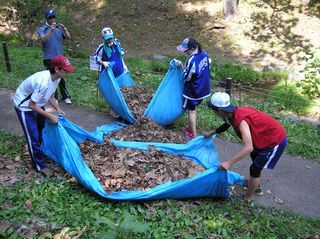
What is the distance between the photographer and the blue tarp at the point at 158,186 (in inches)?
154

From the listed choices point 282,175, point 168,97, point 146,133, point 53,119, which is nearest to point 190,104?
point 168,97

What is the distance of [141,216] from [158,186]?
0.36 m

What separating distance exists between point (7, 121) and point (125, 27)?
8.36 m

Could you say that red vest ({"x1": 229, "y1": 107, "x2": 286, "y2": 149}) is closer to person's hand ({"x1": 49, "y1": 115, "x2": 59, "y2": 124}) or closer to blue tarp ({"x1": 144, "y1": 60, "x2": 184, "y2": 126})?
person's hand ({"x1": 49, "y1": 115, "x2": 59, "y2": 124})

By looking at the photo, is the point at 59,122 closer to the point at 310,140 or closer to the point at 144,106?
the point at 144,106

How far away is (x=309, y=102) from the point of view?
7652 millimetres

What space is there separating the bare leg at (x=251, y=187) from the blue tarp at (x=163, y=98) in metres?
1.87

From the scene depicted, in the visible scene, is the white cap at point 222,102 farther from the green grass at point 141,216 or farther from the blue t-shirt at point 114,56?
the blue t-shirt at point 114,56

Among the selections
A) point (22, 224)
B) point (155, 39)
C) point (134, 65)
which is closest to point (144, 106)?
point (22, 224)

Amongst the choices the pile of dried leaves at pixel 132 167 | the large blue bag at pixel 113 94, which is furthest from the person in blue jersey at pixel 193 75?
the pile of dried leaves at pixel 132 167

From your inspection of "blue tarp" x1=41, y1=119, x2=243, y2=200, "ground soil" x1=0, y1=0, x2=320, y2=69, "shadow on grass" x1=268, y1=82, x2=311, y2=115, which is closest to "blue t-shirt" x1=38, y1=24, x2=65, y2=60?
"blue tarp" x1=41, y1=119, x2=243, y2=200

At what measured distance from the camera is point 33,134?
166 inches

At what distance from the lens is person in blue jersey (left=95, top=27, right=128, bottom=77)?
5.82 meters

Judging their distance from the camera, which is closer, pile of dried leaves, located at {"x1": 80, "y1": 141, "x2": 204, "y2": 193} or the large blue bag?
pile of dried leaves, located at {"x1": 80, "y1": 141, "x2": 204, "y2": 193}
